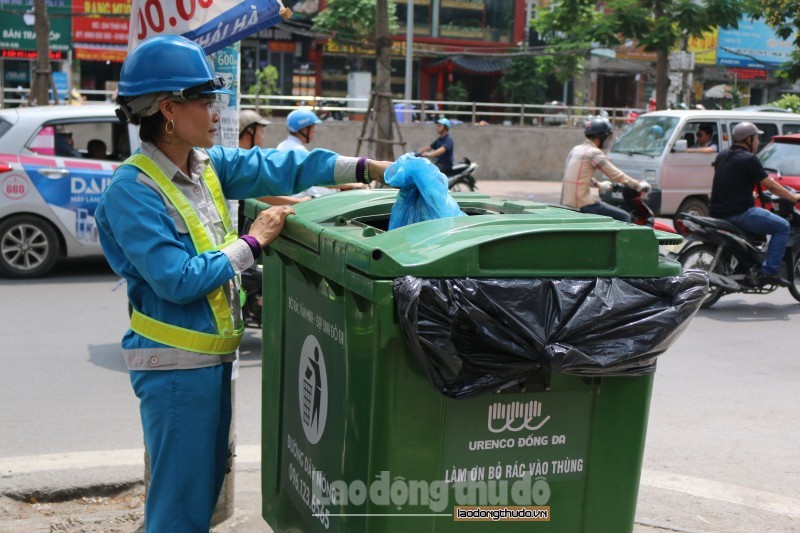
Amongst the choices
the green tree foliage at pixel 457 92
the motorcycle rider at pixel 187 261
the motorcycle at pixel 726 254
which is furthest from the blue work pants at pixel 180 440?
the green tree foliage at pixel 457 92

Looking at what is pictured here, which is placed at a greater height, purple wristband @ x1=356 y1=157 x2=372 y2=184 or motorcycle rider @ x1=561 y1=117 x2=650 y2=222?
purple wristband @ x1=356 y1=157 x2=372 y2=184

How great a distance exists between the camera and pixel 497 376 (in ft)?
8.41

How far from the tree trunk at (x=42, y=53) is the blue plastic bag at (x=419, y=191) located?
13897 millimetres

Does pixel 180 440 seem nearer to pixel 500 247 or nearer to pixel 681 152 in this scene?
pixel 500 247

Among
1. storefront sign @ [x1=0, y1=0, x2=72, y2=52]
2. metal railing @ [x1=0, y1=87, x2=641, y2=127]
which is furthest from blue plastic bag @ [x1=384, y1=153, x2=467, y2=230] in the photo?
storefront sign @ [x1=0, y1=0, x2=72, y2=52]

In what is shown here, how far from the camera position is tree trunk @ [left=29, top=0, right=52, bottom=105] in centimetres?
1534

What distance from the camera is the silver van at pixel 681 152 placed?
14500 millimetres

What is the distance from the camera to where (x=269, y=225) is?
9.80ft

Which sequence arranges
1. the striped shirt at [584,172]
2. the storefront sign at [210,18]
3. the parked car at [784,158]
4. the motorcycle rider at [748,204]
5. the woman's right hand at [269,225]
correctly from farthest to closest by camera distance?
the parked car at [784,158], the striped shirt at [584,172], the motorcycle rider at [748,204], the storefront sign at [210,18], the woman's right hand at [269,225]

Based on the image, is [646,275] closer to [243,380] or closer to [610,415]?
[610,415]

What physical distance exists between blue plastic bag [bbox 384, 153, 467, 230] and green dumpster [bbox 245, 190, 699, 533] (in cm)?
16

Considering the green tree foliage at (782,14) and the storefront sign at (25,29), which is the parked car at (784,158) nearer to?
the green tree foliage at (782,14)

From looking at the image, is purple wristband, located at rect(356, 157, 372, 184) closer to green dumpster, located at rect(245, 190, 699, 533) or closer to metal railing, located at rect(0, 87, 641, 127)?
green dumpster, located at rect(245, 190, 699, 533)

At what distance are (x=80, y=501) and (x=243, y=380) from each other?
6.84ft
